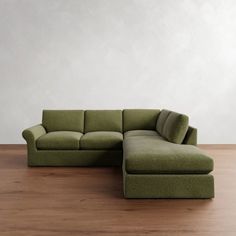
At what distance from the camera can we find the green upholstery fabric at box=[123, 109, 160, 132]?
518 cm

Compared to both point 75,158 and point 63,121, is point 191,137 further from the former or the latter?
point 63,121

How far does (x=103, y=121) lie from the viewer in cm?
516

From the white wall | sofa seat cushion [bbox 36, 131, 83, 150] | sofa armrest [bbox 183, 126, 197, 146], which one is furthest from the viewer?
the white wall

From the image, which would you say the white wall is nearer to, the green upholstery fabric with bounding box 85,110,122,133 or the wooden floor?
the green upholstery fabric with bounding box 85,110,122,133

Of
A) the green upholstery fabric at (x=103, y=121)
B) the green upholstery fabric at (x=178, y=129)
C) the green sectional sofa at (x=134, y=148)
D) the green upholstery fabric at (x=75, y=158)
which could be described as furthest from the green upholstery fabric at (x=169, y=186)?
the green upholstery fabric at (x=103, y=121)

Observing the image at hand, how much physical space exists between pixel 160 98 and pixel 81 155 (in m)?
2.22

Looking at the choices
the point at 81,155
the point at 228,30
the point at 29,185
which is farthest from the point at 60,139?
the point at 228,30

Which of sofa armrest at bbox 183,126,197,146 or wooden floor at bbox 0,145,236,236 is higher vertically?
sofa armrest at bbox 183,126,197,146

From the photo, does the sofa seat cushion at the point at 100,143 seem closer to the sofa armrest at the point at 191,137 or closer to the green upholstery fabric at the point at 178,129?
the green upholstery fabric at the point at 178,129

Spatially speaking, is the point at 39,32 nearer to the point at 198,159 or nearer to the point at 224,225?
the point at 198,159

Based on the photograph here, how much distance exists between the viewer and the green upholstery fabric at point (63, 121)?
16.8 feet

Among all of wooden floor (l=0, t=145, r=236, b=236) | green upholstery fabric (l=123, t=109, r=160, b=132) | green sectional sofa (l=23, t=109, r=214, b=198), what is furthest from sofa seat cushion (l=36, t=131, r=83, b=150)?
green upholstery fabric (l=123, t=109, r=160, b=132)

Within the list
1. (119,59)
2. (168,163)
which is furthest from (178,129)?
(119,59)

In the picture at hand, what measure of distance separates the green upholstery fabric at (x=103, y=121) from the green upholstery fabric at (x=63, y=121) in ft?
0.41
